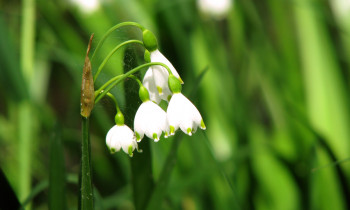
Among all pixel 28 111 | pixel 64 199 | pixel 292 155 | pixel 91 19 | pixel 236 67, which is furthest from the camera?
pixel 236 67

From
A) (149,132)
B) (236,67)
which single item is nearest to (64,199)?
(149,132)

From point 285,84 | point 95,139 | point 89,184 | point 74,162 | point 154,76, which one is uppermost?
point 74,162

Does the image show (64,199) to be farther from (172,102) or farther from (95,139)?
(95,139)

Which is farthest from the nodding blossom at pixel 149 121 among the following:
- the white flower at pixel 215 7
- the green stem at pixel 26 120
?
the white flower at pixel 215 7

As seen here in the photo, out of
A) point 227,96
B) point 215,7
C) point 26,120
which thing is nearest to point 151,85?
point 26,120

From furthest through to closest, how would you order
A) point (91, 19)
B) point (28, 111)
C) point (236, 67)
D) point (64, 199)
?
point (236, 67) → point (91, 19) → point (28, 111) → point (64, 199)

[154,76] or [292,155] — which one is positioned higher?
[292,155]
